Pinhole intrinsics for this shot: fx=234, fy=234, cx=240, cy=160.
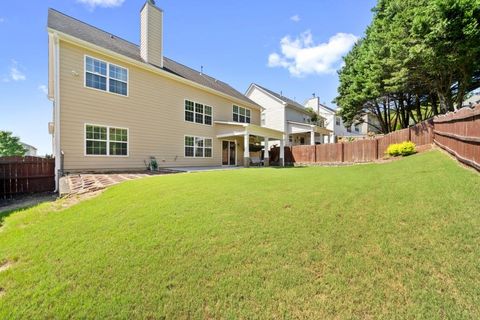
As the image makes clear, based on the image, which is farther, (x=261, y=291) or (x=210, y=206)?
(x=210, y=206)

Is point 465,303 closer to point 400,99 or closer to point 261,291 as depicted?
point 261,291

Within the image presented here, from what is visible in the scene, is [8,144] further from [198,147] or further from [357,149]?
[357,149]

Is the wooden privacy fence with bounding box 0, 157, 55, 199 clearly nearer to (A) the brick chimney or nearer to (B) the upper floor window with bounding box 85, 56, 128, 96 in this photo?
(B) the upper floor window with bounding box 85, 56, 128, 96

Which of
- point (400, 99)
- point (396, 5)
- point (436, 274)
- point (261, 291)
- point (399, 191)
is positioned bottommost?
point (261, 291)

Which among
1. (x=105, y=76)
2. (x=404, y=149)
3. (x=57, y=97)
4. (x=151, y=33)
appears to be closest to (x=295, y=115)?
(x=404, y=149)

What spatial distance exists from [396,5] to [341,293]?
15106 mm

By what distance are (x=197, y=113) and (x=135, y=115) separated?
4553 millimetres

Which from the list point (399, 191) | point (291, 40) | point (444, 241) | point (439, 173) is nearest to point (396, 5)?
point (291, 40)

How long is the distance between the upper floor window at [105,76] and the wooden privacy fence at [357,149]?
14.6 metres

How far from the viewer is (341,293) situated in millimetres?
2398

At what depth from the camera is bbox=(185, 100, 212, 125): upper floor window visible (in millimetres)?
16000

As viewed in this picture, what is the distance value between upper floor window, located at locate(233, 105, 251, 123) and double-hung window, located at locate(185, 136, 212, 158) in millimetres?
3839

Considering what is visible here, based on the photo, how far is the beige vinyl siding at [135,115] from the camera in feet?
35.3

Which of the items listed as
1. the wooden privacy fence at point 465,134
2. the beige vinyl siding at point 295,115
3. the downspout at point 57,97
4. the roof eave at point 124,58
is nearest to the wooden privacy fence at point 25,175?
the downspout at point 57,97
